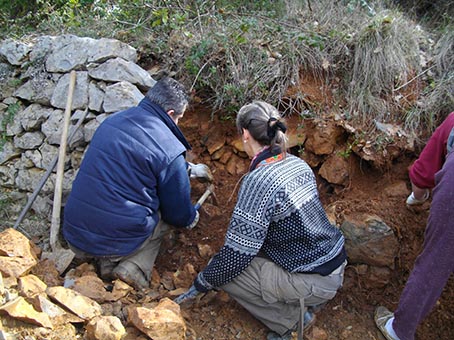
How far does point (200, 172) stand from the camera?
371 cm

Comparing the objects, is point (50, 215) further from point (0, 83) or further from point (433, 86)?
point (433, 86)

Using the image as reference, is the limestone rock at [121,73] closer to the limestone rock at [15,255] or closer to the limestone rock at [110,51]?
the limestone rock at [110,51]

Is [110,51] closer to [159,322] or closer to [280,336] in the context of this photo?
[159,322]

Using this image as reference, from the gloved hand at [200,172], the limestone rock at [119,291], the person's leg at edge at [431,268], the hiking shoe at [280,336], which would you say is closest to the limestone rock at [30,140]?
the gloved hand at [200,172]

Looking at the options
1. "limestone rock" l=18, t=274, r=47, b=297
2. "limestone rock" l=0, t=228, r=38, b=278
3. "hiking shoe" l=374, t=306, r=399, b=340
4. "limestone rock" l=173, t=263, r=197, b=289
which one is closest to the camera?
"limestone rock" l=18, t=274, r=47, b=297

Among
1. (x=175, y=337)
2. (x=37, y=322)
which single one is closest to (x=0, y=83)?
(x=37, y=322)

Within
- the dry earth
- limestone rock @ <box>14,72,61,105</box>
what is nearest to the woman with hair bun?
the dry earth

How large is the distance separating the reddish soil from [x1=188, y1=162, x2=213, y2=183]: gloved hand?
0.10 m

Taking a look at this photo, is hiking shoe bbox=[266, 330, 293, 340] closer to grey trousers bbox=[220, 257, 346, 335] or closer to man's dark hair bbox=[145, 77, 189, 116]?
grey trousers bbox=[220, 257, 346, 335]

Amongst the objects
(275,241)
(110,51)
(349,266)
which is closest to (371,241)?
(349,266)

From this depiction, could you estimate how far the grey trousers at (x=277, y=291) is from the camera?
8.70ft

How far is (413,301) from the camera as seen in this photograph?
2.41 metres

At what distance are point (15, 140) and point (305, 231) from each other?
10.1 ft

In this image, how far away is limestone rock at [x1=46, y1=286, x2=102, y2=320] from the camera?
2543mm
